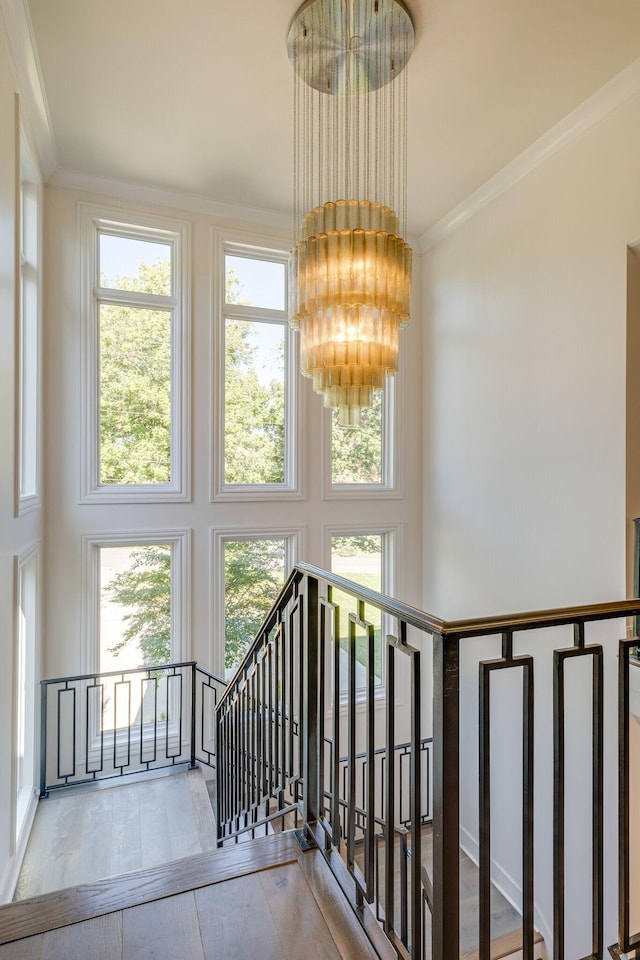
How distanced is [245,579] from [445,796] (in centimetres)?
384

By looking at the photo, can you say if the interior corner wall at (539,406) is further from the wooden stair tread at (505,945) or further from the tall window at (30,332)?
the tall window at (30,332)

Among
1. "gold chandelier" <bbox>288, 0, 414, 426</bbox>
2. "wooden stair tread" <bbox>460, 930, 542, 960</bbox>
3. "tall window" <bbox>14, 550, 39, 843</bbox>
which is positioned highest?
"gold chandelier" <bbox>288, 0, 414, 426</bbox>

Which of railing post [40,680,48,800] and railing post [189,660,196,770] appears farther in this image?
railing post [189,660,196,770]

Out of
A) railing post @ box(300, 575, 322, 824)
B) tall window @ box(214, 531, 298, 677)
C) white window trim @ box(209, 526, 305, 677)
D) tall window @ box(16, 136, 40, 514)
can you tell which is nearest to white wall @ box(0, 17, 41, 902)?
tall window @ box(16, 136, 40, 514)

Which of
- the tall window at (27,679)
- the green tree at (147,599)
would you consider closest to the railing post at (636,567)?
the green tree at (147,599)

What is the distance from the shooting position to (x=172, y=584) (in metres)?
4.49

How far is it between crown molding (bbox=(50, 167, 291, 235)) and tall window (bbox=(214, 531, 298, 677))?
2.86 meters

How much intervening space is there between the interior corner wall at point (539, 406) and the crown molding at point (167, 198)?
166 cm

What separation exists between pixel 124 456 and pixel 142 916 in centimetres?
346

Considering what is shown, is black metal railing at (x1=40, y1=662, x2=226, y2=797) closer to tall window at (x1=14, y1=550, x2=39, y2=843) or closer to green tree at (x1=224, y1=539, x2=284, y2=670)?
tall window at (x1=14, y1=550, x2=39, y2=843)

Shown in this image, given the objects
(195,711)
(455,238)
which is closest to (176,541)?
(195,711)

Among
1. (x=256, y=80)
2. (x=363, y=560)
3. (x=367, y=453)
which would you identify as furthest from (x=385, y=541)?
(x=256, y=80)

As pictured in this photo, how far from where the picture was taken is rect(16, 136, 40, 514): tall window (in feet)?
11.6

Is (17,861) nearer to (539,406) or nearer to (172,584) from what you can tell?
(172,584)
